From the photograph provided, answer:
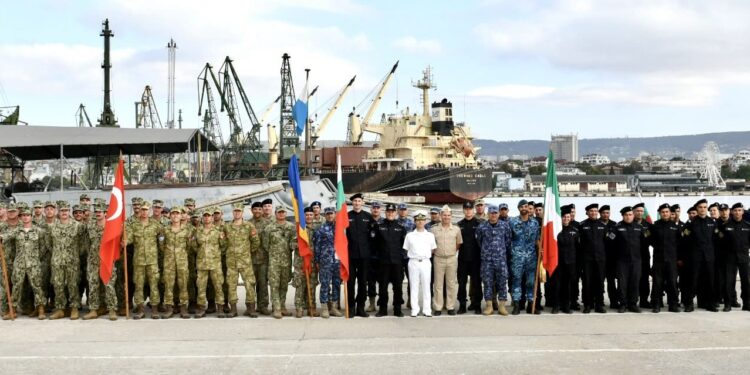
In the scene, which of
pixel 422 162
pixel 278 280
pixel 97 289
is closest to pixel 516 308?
pixel 278 280

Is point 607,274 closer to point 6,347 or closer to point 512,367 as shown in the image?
point 512,367

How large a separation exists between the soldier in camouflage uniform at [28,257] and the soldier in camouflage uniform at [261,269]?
2.45 metres

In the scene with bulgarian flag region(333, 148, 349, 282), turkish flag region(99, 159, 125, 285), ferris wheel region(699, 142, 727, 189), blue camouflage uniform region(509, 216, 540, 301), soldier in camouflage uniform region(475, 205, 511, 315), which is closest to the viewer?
turkish flag region(99, 159, 125, 285)

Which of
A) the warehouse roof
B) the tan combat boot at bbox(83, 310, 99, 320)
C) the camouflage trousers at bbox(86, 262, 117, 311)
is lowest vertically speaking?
the tan combat boot at bbox(83, 310, 99, 320)

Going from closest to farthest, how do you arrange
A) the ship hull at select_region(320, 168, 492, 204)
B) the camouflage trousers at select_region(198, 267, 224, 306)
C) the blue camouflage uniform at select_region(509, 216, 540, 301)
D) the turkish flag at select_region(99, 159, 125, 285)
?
the turkish flag at select_region(99, 159, 125, 285) → the camouflage trousers at select_region(198, 267, 224, 306) → the blue camouflage uniform at select_region(509, 216, 540, 301) → the ship hull at select_region(320, 168, 492, 204)

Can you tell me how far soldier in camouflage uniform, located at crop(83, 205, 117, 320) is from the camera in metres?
8.58

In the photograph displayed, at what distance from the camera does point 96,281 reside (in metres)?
8.66

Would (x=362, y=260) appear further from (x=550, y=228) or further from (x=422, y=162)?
(x=422, y=162)

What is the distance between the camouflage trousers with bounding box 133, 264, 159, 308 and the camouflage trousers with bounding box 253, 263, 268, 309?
44.4 inches

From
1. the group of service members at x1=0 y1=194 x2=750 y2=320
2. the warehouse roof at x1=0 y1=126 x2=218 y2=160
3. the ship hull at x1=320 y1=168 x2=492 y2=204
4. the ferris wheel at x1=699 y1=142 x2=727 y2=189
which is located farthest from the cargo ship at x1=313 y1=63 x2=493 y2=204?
the ferris wheel at x1=699 y1=142 x2=727 y2=189

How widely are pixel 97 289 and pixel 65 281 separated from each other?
1.40 feet

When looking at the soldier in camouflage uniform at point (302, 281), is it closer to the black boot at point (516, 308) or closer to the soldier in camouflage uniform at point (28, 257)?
the black boot at point (516, 308)

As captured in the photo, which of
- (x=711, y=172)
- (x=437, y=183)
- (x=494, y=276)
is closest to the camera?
(x=494, y=276)

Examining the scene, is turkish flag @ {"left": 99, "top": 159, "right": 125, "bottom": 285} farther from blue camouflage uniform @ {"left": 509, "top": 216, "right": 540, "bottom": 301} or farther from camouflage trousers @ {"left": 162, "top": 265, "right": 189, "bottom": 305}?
blue camouflage uniform @ {"left": 509, "top": 216, "right": 540, "bottom": 301}
